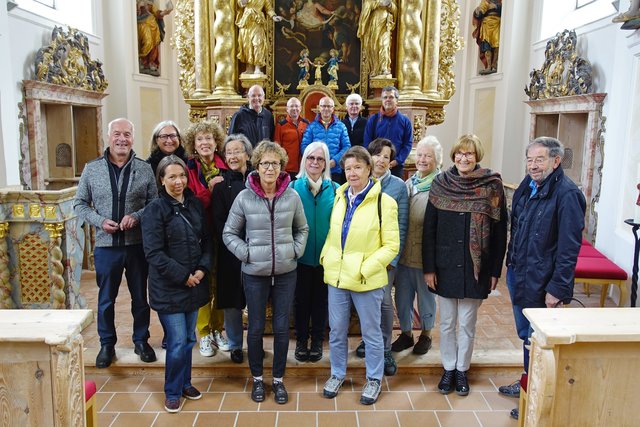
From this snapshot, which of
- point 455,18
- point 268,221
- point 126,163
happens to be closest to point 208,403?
point 268,221

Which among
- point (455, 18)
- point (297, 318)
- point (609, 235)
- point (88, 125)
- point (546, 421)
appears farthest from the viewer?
point (88, 125)

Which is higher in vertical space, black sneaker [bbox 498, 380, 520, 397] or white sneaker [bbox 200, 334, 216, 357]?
white sneaker [bbox 200, 334, 216, 357]

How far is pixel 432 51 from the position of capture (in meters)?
7.59

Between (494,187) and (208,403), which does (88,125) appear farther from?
(494,187)

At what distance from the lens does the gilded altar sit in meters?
7.43

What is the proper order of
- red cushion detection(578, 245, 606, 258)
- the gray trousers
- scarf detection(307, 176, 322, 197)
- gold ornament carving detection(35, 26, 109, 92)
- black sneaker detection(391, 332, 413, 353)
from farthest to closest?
gold ornament carving detection(35, 26, 109, 92), red cushion detection(578, 245, 606, 258), black sneaker detection(391, 332, 413, 353), scarf detection(307, 176, 322, 197), the gray trousers

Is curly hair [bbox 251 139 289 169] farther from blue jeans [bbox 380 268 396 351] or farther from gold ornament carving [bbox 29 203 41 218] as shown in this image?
gold ornament carving [bbox 29 203 41 218]

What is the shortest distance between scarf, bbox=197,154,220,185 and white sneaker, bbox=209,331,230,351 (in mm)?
1106

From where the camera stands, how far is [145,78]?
10.3 metres

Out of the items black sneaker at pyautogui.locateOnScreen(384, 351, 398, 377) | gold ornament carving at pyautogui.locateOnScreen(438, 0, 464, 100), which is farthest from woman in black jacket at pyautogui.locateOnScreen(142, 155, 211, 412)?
gold ornament carving at pyautogui.locateOnScreen(438, 0, 464, 100)

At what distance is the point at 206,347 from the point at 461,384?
66.2 inches

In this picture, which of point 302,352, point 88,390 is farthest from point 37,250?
point 302,352

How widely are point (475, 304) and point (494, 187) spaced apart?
0.70 metres

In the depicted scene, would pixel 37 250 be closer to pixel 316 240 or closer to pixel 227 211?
pixel 227 211
